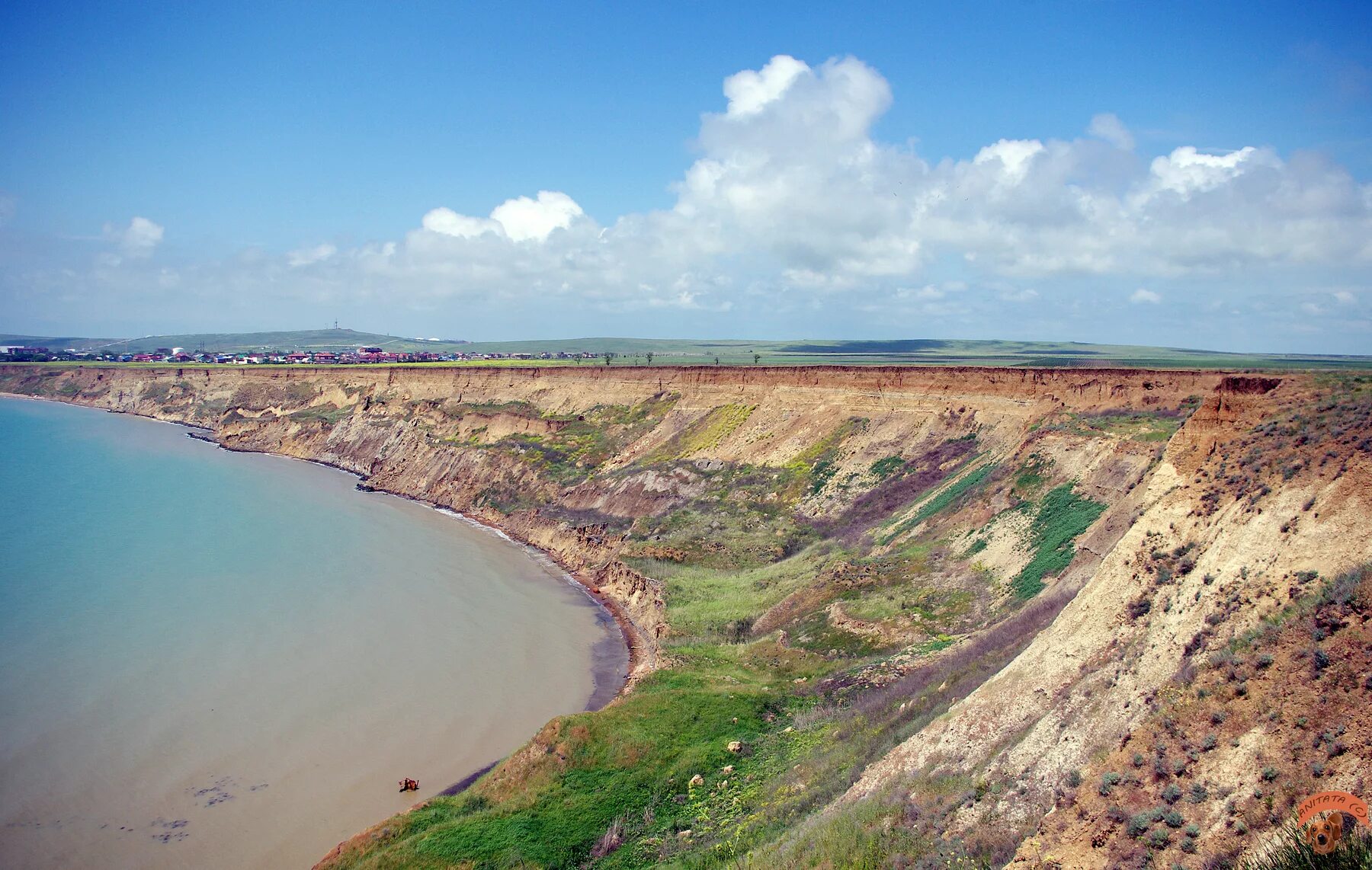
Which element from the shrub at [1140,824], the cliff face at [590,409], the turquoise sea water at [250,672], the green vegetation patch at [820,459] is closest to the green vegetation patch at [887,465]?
the cliff face at [590,409]

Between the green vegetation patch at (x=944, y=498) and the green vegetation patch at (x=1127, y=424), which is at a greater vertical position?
the green vegetation patch at (x=1127, y=424)

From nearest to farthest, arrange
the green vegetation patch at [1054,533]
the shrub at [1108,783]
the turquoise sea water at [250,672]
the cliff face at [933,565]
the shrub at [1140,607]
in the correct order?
1. the shrub at [1108,783]
2. the cliff face at [933,565]
3. the shrub at [1140,607]
4. the turquoise sea water at [250,672]
5. the green vegetation patch at [1054,533]

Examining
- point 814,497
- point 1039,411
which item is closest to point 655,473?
point 814,497

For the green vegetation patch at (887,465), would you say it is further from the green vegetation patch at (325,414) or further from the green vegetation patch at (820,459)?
the green vegetation patch at (325,414)

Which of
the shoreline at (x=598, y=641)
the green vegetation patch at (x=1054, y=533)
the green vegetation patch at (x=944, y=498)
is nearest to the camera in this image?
the green vegetation patch at (x=1054, y=533)

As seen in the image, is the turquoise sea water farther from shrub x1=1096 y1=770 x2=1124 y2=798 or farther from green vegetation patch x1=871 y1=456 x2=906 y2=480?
shrub x1=1096 y1=770 x2=1124 y2=798

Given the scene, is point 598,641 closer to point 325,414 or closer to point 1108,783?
point 1108,783

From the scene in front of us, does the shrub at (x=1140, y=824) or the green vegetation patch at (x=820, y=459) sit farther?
the green vegetation patch at (x=820, y=459)

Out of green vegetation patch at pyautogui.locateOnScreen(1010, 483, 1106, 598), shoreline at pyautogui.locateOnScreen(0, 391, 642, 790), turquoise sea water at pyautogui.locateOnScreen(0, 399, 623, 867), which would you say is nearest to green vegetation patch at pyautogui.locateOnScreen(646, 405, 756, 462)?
shoreline at pyautogui.locateOnScreen(0, 391, 642, 790)
